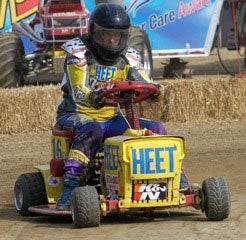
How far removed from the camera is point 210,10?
22109 mm

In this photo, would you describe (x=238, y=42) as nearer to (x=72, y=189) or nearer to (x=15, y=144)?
(x=15, y=144)

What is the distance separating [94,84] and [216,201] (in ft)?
5.14

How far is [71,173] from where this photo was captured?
8758 mm

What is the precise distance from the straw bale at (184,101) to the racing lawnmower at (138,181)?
711 centimetres

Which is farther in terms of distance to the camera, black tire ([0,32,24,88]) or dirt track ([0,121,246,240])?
black tire ([0,32,24,88])

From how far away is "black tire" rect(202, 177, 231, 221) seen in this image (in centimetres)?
834

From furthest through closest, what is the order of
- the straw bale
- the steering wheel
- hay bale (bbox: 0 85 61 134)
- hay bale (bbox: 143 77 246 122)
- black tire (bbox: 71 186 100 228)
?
hay bale (bbox: 143 77 246 122) < the straw bale < hay bale (bbox: 0 85 61 134) < the steering wheel < black tire (bbox: 71 186 100 228)

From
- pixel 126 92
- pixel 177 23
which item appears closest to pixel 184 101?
pixel 177 23

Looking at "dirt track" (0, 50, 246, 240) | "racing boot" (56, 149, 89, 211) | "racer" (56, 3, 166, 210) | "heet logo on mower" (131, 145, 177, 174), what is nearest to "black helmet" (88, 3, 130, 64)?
"racer" (56, 3, 166, 210)

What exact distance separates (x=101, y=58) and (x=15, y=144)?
17.7 feet

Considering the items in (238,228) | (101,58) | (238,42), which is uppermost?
(101,58)

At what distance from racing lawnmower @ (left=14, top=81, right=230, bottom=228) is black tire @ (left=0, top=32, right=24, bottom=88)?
9.86 meters

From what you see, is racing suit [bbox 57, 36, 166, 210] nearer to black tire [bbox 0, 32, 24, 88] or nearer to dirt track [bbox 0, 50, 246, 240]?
dirt track [bbox 0, 50, 246, 240]

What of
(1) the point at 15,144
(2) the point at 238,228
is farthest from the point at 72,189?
(1) the point at 15,144
